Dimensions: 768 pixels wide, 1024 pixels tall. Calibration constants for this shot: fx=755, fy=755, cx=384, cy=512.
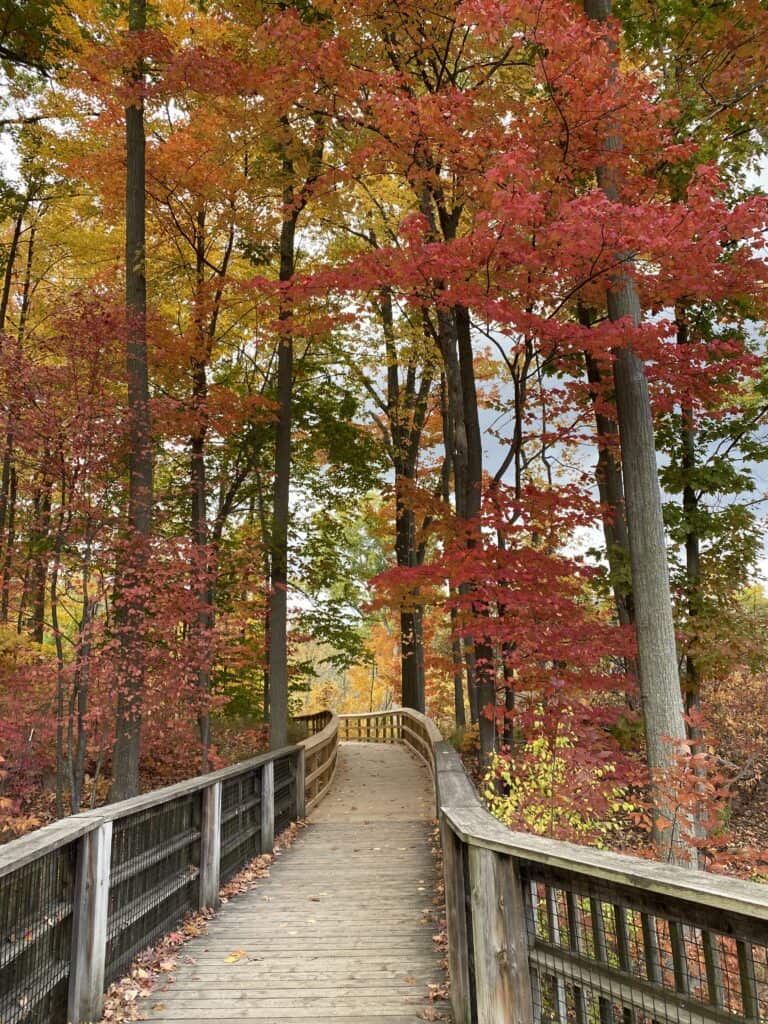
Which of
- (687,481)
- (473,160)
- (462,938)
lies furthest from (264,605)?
(462,938)

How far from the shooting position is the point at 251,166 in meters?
13.3

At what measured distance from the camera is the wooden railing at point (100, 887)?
3137 mm

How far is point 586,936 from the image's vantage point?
2889mm

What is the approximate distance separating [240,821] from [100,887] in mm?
3490

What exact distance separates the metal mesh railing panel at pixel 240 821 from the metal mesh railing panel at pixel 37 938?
2.69 m

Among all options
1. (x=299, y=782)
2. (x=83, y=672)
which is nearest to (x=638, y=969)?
(x=83, y=672)

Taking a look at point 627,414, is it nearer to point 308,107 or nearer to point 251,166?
point 308,107

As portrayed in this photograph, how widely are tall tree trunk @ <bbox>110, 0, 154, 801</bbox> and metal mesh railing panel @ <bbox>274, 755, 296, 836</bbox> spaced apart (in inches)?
74.2

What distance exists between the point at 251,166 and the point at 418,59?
3955 millimetres

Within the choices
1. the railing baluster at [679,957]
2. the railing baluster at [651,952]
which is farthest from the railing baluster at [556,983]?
the railing baluster at [679,957]

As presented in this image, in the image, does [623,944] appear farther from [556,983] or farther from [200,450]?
[200,450]

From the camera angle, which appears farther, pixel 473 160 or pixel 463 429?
pixel 463 429


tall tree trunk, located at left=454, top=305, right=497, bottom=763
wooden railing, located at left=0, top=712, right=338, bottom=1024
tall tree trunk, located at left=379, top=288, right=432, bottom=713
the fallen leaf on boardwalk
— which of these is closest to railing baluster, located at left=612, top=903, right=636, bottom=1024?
wooden railing, located at left=0, top=712, right=338, bottom=1024

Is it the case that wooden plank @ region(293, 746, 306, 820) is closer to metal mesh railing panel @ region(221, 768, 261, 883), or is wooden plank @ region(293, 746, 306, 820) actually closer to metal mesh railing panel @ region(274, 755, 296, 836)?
metal mesh railing panel @ region(274, 755, 296, 836)
